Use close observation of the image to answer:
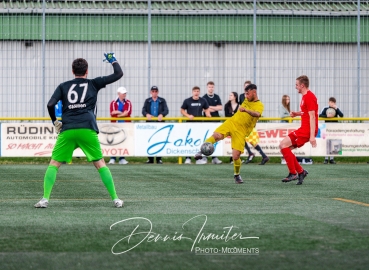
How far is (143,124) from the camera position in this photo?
69.1 ft

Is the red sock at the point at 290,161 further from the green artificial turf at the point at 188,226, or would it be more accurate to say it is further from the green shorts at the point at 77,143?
the green shorts at the point at 77,143

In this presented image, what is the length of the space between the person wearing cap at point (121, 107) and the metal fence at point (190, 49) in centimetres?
53

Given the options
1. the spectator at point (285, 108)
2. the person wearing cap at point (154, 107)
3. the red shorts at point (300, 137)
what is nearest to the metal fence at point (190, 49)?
the spectator at point (285, 108)

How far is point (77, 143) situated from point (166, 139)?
36.5 feet

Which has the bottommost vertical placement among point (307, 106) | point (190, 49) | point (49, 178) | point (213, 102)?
point (49, 178)

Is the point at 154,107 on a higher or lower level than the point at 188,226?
higher

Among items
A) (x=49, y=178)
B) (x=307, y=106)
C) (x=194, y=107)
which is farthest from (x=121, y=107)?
(x=49, y=178)

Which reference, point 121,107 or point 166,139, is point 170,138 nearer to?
point 166,139

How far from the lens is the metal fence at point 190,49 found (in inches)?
831

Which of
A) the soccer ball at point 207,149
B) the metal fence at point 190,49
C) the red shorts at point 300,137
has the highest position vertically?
the metal fence at point 190,49

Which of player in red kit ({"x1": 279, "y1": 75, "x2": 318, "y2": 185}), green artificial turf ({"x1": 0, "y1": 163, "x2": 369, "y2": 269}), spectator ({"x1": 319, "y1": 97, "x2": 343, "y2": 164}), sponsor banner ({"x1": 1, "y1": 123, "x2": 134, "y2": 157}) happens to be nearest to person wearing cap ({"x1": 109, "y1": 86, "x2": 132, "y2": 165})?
sponsor banner ({"x1": 1, "y1": 123, "x2": 134, "y2": 157})

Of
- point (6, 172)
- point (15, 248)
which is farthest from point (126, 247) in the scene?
point (6, 172)

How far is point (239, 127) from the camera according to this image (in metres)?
14.3

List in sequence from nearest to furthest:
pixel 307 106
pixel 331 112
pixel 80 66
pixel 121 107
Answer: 1. pixel 80 66
2. pixel 307 106
3. pixel 121 107
4. pixel 331 112
